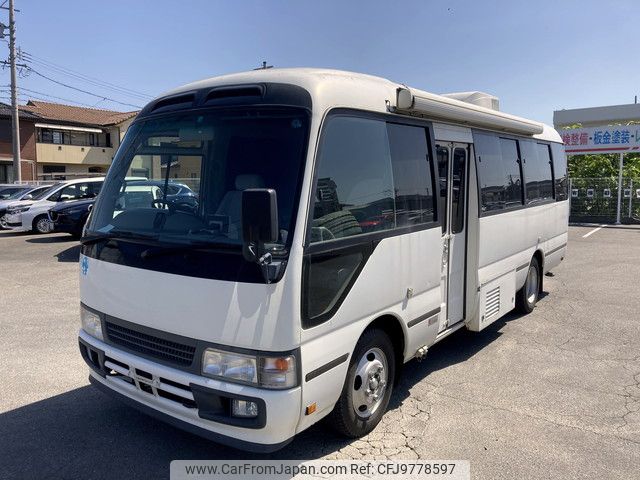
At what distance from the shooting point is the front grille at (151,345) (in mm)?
3104

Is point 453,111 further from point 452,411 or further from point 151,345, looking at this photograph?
point 151,345

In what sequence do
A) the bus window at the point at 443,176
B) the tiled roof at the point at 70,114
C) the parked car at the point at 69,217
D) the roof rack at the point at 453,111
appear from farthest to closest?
the tiled roof at the point at 70,114 → the parked car at the point at 69,217 → the bus window at the point at 443,176 → the roof rack at the point at 453,111

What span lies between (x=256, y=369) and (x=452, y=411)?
210cm

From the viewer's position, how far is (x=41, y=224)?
55.6 feet

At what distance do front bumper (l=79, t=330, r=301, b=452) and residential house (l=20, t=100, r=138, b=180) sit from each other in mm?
39236

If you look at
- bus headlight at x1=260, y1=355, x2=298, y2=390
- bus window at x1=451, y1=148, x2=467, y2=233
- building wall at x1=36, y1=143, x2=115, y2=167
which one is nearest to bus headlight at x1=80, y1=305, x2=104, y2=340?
bus headlight at x1=260, y1=355, x2=298, y2=390

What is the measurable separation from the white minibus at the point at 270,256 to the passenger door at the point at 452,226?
276 millimetres

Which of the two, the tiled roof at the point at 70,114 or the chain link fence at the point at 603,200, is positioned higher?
the tiled roof at the point at 70,114

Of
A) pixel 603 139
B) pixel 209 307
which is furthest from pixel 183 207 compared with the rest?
pixel 603 139

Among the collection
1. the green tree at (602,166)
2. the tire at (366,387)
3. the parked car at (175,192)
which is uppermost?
the green tree at (602,166)

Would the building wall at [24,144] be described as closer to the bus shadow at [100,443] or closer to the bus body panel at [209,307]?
the bus shadow at [100,443]

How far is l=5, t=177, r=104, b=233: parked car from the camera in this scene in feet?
53.9

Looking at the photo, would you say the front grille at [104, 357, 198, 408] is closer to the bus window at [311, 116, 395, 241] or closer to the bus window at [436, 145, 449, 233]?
the bus window at [311, 116, 395, 241]

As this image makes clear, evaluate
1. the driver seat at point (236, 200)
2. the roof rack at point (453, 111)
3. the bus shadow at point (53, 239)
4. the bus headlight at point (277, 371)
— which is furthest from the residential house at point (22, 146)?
the bus headlight at point (277, 371)
